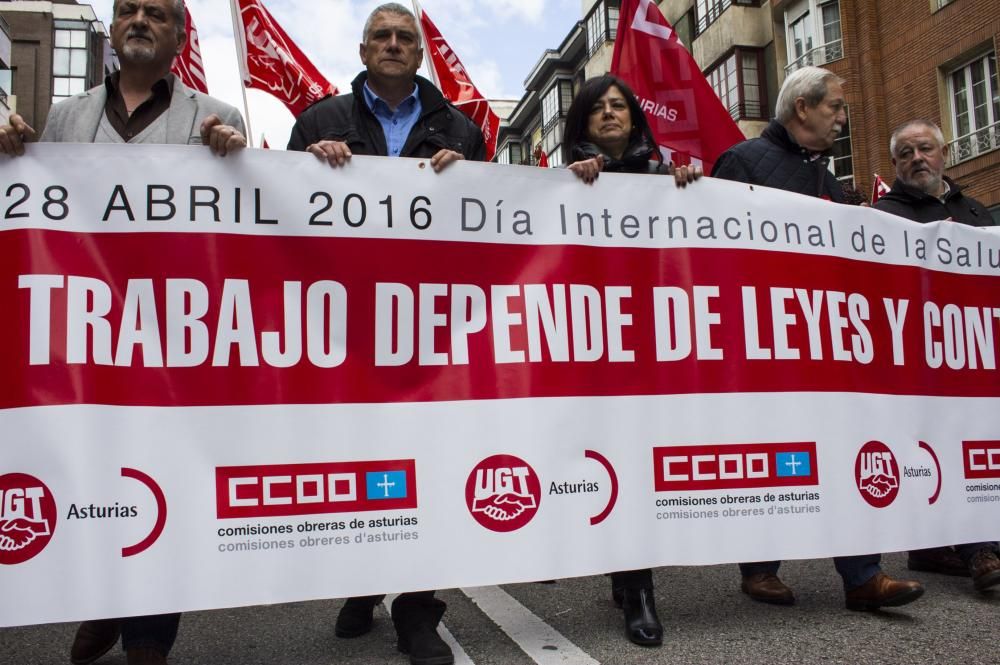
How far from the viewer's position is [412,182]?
3.39 m

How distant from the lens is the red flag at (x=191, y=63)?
8.11m

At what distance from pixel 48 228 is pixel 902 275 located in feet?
11.1

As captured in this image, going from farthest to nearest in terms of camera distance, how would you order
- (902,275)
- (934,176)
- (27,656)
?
1. (934,176)
2. (902,275)
3. (27,656)

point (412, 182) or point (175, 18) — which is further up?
point (175, 18)

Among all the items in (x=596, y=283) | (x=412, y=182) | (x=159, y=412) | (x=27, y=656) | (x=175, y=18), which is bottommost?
(x=27, y=656)

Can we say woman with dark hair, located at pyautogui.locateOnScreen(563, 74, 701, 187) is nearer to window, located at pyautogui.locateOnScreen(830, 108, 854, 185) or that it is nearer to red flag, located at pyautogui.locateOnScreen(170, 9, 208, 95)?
red flag, located at pyautogui.locateOnScreen(170, 9, 208, 95)

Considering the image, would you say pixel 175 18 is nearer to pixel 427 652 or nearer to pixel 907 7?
pixel 427 652

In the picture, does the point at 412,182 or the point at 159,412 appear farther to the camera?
the point at 412,182

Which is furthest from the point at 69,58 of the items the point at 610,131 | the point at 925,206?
the point at 925,206

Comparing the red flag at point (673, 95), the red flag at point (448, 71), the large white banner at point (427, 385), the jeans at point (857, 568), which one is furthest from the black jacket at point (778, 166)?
the red flag at point (448, 71)

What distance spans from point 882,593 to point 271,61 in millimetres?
7320

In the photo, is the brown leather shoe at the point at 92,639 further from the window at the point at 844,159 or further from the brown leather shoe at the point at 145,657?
the window at the point at 844,159

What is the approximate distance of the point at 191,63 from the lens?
8.35 m

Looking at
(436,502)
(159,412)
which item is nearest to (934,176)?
(436,502)
